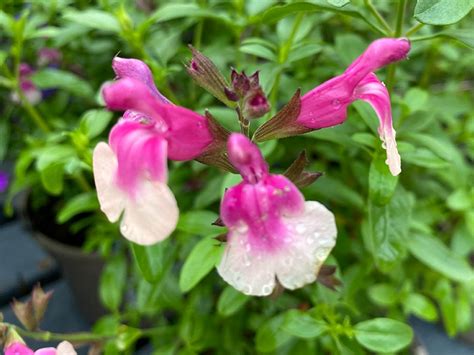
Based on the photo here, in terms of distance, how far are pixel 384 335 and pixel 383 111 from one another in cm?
27

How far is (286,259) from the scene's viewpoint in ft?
1.10

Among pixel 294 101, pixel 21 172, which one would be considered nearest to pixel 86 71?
pixel 21 172

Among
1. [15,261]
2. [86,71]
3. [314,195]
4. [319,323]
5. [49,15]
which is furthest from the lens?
[15,261]

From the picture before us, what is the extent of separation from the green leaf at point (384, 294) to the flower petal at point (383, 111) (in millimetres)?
382

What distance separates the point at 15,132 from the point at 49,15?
0.27 meters

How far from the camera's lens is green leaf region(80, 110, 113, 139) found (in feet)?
2.18

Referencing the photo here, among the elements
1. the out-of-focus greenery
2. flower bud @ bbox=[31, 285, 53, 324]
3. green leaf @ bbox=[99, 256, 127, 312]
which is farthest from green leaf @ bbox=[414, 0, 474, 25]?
green leaf @ bbox=[99, 256, 127, 312]

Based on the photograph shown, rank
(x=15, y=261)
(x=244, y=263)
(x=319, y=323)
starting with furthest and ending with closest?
(x=15, y=261) → (x=319, y=323) → (x=244, y=263)

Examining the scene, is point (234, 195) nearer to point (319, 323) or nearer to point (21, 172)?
point (319, 323)

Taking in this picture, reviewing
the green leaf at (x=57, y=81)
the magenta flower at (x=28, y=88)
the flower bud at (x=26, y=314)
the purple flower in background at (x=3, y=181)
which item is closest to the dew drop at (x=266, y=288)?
the flower bud at (x=26, y=314)

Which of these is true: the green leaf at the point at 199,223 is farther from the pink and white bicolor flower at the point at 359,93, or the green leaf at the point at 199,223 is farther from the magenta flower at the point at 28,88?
the magenta flower at the point at 28,88

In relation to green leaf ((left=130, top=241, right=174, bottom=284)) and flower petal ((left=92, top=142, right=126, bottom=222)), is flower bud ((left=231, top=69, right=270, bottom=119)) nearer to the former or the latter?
flower petal ((left=92, top=142, right=126, bottom=222))

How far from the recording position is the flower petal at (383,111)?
38cm

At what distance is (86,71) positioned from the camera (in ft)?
3.46
